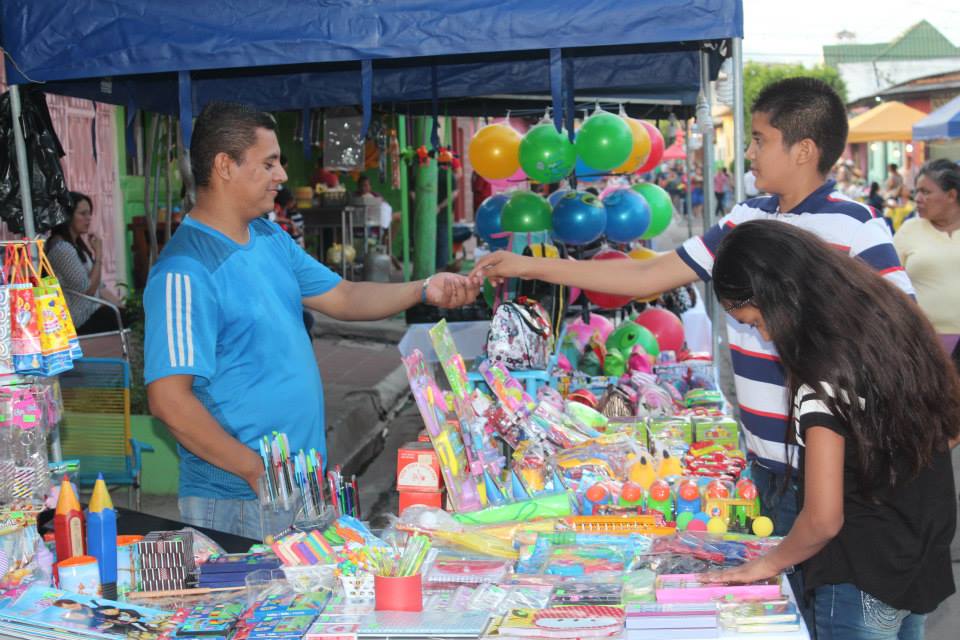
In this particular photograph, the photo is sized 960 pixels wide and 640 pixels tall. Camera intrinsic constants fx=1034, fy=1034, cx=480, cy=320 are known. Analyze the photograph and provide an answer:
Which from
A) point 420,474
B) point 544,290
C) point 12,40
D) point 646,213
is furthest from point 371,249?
point 420,474

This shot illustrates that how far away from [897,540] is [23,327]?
2274mm

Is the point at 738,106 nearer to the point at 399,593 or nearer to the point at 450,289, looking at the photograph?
the point at 450,289

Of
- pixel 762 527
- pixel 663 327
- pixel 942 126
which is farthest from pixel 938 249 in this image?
pixel 942 126

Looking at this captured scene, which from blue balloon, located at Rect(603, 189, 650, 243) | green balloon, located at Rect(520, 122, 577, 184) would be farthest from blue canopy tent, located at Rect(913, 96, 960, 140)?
green balloon, located at Rect(520, 122, 577, 184)

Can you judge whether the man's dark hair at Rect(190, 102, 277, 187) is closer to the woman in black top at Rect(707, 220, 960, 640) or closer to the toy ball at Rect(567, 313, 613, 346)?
the woman in black top at Rect(707, 220, 960, 640)

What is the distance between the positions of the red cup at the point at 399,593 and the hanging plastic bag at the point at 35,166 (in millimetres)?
3690

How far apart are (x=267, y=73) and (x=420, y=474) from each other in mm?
4317

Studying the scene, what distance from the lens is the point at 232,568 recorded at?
261cm

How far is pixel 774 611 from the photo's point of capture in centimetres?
224

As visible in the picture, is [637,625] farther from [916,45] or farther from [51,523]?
[916,45]

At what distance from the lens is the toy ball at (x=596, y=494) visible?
125 inches

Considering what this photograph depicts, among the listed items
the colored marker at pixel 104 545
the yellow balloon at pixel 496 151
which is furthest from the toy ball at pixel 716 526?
the yellow balloon at pixel 496 151

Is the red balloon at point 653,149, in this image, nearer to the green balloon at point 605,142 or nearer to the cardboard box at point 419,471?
the green balloon at point 605,142

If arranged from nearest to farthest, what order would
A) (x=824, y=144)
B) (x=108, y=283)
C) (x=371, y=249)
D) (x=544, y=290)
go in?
1. (x=824, y=144)
2. (x=544, y=290)
3. (x=108, y=283)
4. (x=371, y=249)
